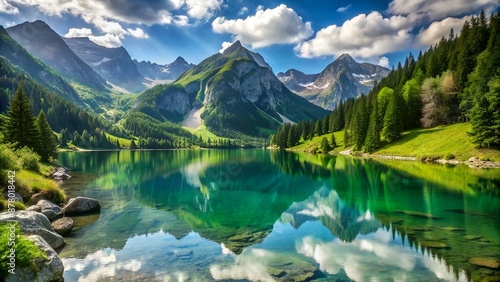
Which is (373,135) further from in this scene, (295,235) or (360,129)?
(295,235)

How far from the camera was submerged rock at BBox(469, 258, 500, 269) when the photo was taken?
642 inches

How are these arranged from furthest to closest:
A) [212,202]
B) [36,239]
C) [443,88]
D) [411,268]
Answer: [443,88] → [212,202] → [411,268] → [36,239]

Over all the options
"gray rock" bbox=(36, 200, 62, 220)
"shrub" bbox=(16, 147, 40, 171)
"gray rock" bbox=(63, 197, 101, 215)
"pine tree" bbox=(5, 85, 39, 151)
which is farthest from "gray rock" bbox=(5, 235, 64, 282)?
"pine tree" bbox=(5, 85, 39, 151)

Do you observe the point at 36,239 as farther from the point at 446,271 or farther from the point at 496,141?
the point at 496,141

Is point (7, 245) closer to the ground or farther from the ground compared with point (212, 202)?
farther from the ground

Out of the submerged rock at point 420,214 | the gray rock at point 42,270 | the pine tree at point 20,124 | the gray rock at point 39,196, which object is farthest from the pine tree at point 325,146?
the gray rock at point 42,270

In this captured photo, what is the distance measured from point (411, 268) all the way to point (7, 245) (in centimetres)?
2012

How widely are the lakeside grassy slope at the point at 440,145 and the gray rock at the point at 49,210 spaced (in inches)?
3058

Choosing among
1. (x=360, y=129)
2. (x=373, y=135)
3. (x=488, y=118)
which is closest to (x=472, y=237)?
(x=488, y=118)

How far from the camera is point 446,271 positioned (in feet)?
52.7

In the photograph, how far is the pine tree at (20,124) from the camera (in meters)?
57.4

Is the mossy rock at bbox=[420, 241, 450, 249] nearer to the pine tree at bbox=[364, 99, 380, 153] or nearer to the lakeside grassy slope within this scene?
the lakeside grassy slope

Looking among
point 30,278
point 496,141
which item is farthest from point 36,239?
point 496,141

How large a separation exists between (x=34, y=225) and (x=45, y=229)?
1.03 meters
